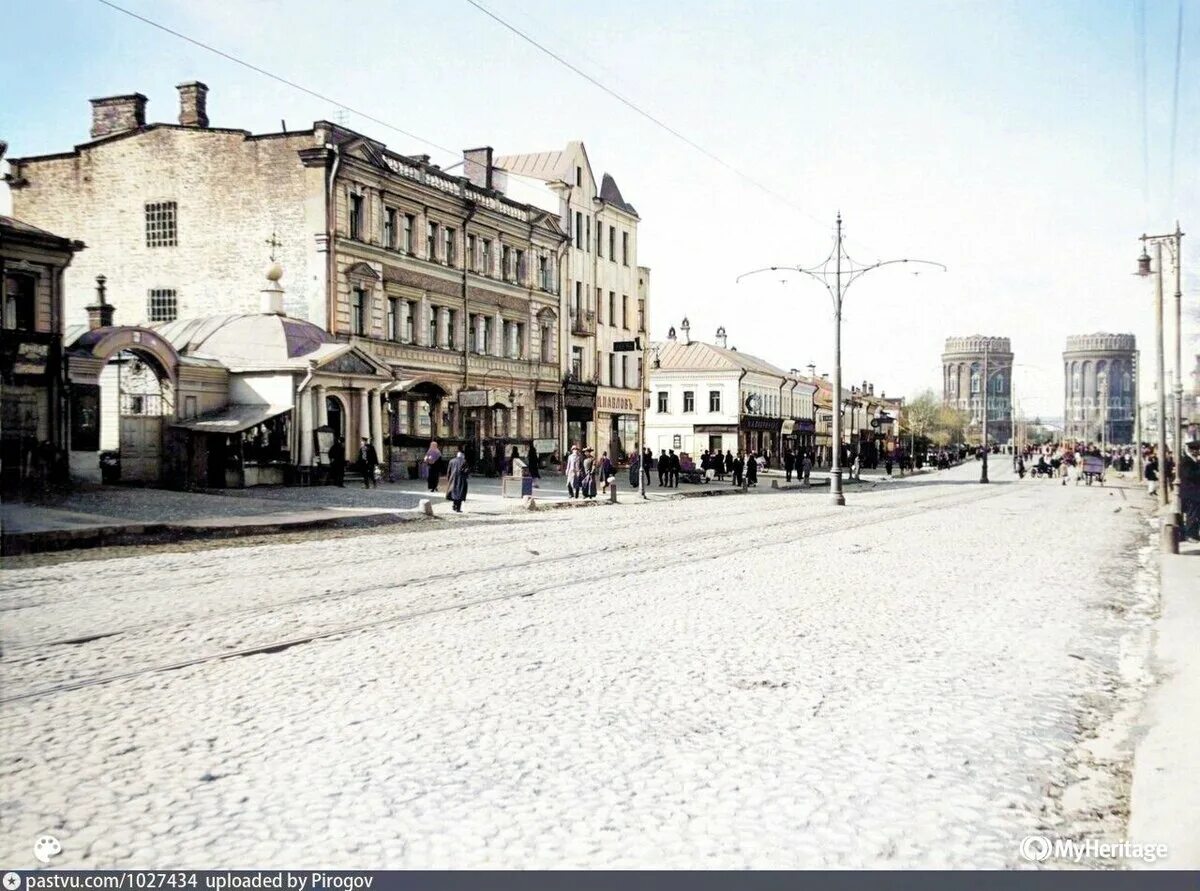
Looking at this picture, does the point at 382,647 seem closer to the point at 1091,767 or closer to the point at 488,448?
the point at 1091,767

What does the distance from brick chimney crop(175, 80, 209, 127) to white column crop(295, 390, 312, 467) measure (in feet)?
40.9

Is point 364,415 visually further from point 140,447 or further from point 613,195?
point 613,195

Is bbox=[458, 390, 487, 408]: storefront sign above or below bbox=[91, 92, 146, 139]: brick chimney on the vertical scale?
below

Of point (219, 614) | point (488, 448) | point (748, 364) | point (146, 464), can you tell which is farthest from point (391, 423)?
point (748, 364)

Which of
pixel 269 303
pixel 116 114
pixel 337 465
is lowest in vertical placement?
pixel 337 465

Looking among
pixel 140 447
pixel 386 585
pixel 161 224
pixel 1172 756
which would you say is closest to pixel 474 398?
pixel 161 224

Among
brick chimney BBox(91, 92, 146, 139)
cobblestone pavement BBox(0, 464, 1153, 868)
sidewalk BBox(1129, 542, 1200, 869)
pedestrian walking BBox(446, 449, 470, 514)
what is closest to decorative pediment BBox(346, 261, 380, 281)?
brick chimney BBox(91, 92, 146, 139)

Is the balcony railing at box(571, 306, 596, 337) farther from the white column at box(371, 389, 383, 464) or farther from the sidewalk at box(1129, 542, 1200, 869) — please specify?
the sidewalk at box(1129, 542, 1200, 869)

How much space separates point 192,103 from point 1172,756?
37.9 meters

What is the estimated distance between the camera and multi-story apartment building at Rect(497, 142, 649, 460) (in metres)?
49.3

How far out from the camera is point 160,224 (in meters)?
35.8

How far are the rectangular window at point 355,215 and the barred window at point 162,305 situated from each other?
6.57m

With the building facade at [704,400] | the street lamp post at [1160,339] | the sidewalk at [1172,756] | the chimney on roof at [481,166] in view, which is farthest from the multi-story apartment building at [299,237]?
the building facade at [704,400]
